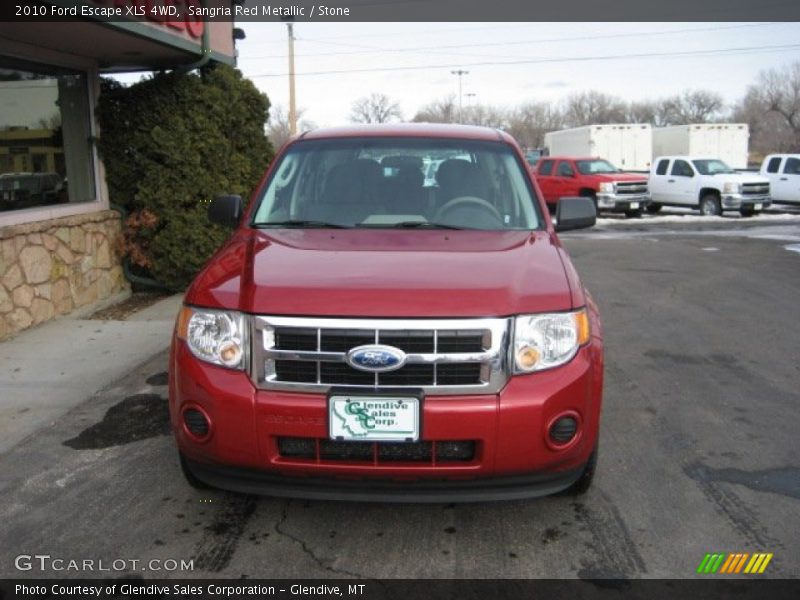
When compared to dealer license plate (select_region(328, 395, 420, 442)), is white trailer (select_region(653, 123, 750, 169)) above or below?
above

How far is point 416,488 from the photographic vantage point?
3016 mm

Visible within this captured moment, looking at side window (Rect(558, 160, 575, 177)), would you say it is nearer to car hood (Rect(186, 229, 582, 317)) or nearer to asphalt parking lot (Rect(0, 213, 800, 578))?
asphalt parking lot (Rect(0, 213, 800, 578))

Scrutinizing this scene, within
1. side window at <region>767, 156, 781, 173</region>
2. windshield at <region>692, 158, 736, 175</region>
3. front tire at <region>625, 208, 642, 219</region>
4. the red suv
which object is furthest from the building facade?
side window at <region>767, 156, 781, 173</region>

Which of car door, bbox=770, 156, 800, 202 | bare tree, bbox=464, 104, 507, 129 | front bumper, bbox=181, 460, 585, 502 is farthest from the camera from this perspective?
bare tree, bbox=464, 104, 507, 129

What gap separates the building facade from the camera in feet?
22.6

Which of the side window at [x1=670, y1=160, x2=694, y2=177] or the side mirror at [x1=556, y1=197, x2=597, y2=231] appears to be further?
the side window at [x1=670, y1=160, x2=694, y2=177]

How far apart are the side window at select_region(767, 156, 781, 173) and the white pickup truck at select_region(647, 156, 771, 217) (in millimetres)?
2122

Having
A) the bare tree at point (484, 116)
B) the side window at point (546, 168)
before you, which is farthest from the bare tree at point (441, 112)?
the side window at point (546, 168)

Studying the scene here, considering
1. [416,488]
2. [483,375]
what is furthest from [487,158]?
[416,488]

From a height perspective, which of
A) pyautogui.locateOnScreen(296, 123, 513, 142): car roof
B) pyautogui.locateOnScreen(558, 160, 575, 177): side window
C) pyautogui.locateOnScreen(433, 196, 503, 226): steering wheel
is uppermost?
pyautogui.locateOnScreen(296, 123, 513, 142): car roof

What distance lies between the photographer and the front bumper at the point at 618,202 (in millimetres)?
22438

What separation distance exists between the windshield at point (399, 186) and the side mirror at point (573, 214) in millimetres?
464

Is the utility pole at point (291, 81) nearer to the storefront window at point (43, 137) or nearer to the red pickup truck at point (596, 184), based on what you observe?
the red pickup truck at point (596, 184)
